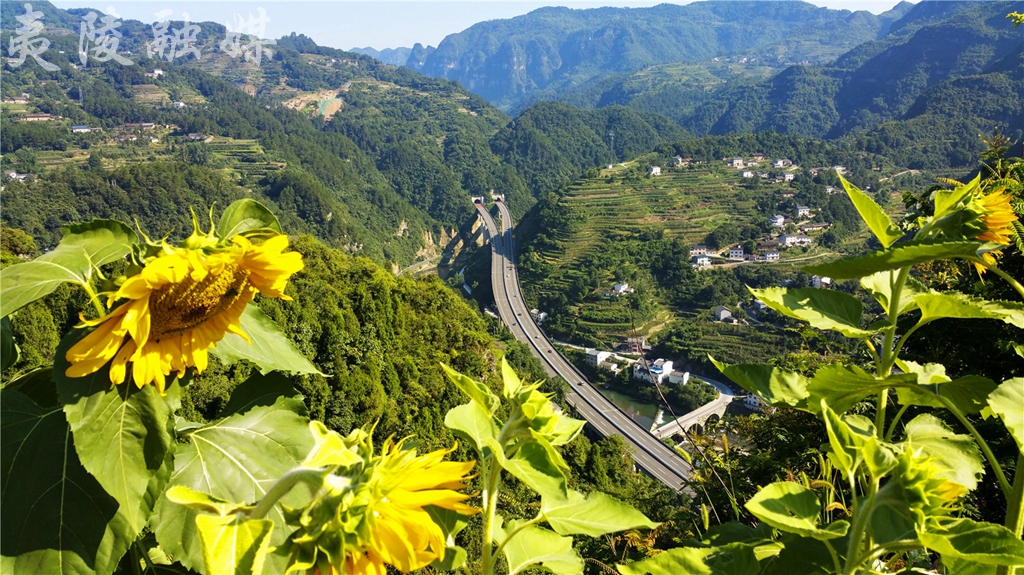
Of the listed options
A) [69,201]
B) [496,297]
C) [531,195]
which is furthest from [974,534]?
→ [531,195]

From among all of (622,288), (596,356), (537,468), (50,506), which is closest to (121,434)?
Answer: (50,506)

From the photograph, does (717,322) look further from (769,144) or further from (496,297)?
(769,144)

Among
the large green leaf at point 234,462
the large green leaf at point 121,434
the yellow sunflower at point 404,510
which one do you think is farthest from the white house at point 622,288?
the yellow sunflower at point 404,510

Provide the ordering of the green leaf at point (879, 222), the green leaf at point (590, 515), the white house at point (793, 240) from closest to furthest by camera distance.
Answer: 1. the green leaf at point (590, 515)
2. the green leaf at point (879, 222)
3. the white house at point (793, 240)

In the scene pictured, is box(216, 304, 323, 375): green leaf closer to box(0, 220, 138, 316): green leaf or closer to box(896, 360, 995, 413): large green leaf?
box(0, 220, 138, 316): green leaf

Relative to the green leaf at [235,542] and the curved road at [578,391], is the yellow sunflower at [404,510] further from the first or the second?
the curved road at [578,391]

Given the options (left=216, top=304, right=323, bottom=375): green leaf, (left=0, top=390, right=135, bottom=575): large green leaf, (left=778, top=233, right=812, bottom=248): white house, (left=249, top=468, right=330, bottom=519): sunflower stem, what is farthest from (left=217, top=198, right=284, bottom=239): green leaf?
(left=778, top=233, right=812, bottom=248): white house
